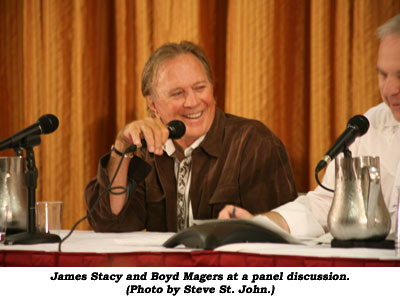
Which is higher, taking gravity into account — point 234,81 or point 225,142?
point 234,81

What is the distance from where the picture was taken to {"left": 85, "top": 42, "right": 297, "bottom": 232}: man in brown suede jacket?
2098 millimetres

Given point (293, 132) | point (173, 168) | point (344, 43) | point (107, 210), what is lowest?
point (107, 210)

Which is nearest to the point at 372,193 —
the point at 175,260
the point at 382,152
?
the point at 175,260

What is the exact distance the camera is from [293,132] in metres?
2.57

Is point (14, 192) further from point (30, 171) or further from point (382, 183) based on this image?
point (382, 183)

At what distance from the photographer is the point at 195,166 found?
7.30 ft

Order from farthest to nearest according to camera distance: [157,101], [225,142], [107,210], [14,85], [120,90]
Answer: [14,85] < [120,90] < [157,101] < [225,142] < [107,210]

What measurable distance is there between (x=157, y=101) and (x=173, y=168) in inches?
13.0

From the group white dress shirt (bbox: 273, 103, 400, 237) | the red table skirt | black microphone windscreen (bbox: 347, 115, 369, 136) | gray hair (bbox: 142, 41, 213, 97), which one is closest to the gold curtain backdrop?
gray hair (bbox: 142, 41, 213, 97)

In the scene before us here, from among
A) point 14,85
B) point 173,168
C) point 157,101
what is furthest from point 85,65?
point 173,168

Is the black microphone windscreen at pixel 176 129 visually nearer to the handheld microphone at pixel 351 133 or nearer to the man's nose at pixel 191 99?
the handheld microphone at pixel 351 133

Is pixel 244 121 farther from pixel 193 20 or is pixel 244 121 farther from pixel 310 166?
pixel 193 20

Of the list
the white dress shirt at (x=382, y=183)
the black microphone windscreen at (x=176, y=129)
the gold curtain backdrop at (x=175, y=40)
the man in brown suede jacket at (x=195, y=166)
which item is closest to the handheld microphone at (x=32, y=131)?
the black microphone windscreen at (x=176, y=129)

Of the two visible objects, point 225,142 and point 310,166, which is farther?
point 310,166
